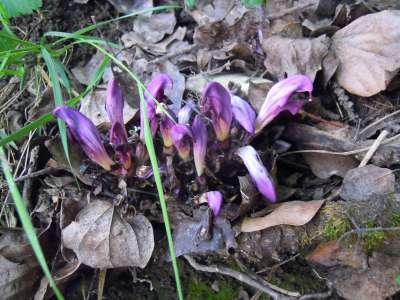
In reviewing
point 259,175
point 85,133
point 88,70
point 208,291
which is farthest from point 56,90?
point 208,291

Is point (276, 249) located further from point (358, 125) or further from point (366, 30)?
point (366, 30)

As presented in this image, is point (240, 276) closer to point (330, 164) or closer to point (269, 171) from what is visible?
point (269, 171)

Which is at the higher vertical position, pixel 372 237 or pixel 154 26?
pixel 154 26

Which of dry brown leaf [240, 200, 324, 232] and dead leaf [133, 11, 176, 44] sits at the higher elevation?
dead leaf [133, 11, 176, 44]

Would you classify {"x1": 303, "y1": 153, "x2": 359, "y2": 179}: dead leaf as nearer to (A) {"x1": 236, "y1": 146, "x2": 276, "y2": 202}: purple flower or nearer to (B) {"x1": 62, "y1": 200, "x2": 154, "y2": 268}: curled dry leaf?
(A) {"x1": 236, "y1": 146, "x2": 276, "y2": 202}: purple flower

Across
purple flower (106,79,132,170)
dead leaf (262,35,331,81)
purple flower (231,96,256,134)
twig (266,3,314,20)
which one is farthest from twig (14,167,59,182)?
twig (266,3,314,20)
